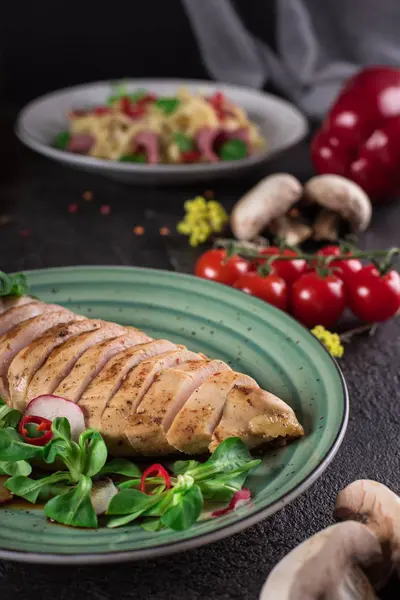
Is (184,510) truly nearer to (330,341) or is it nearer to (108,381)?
(108,381)

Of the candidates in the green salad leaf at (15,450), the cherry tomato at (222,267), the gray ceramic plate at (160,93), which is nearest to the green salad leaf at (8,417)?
the green salad leaf at (15,450)

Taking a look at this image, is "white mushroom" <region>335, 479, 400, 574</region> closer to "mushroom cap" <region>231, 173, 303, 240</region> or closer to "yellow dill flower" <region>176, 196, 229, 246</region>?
"mushroom cap" <region>231, 173, 303, 240</region>

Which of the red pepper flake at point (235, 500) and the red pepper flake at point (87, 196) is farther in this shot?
the red pepper flake at point (87, 196)

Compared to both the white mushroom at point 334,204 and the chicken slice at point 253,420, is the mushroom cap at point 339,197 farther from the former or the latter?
the chicken slice at point 253,420

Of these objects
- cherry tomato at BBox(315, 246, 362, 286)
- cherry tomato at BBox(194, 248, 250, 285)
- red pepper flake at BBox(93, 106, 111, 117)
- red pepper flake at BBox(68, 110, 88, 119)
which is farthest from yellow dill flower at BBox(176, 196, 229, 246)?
red pepper flake at BBox(68, 110, 88, 119)

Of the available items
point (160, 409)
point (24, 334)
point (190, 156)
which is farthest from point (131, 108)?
point (160, 409)

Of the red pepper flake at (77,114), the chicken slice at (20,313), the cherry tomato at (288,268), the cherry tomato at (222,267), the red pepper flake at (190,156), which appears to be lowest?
the red pepper flake at (190,156)

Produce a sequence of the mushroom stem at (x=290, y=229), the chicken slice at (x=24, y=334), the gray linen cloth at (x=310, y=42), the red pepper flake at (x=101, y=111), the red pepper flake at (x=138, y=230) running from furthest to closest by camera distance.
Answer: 1. the gray linen cloth at (x=310, y=42)
2. the red pepper flake at (x=101, y=111)
3. the red pepper flake at (x=138, y=230)
4. the mushroom stem at (x=290, y=229)
5. the chicken slice at (x=24, y=334)
